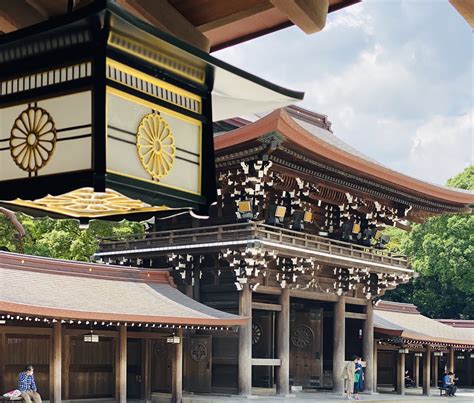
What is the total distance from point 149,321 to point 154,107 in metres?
17.2

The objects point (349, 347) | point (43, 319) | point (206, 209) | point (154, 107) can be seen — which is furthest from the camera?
point (349, 347)

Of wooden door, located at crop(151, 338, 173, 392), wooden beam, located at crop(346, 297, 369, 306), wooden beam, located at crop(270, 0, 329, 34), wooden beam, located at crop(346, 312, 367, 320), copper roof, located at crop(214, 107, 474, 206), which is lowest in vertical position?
wooden door, located at crop(151, 338, 173, 392)

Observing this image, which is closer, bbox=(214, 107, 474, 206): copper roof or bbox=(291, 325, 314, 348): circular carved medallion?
bbox=(214, 107, 474, 206): copper roof

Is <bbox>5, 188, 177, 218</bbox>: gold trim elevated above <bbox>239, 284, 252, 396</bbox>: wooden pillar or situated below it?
above

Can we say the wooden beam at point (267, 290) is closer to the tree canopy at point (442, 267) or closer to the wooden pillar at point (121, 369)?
the wooden pillar at point (121, 369)

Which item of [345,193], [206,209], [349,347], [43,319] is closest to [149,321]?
[43,319]

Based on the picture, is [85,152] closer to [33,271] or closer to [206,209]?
[206,209]

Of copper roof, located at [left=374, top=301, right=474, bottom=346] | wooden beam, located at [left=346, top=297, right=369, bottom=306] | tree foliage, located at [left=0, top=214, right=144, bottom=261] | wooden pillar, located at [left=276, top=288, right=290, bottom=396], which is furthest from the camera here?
tree foliage, located at [left=0, top=214, right=144, bottom=261]

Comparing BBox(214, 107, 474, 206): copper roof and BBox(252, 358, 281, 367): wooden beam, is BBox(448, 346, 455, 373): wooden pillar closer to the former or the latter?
BBox(214, 107, 474, 206): copper roof

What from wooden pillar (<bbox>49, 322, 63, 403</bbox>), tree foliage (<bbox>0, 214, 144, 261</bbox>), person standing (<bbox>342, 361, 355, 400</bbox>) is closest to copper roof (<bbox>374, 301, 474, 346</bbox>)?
person standing (<bbox>342, 361, 355, 400</bbox>)

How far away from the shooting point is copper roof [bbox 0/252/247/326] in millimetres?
19344

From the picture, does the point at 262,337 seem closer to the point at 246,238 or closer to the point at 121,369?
the point at 246,238

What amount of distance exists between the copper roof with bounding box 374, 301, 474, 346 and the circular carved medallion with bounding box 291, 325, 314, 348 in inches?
108

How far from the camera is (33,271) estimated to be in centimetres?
2166
